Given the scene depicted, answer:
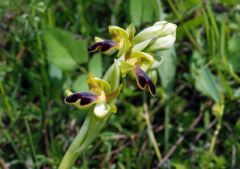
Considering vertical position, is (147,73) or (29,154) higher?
(147,73)

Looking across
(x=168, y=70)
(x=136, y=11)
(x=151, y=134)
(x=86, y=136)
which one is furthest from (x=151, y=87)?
(x=136, y=11)

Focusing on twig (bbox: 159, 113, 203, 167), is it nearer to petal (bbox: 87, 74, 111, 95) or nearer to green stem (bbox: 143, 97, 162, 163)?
green stem (bbox: 143, 97, 162, 163)

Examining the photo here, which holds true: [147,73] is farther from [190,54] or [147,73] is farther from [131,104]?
[190,54]

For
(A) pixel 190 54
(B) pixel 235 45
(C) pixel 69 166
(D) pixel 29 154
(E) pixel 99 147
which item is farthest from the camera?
(A) pixel 190 54

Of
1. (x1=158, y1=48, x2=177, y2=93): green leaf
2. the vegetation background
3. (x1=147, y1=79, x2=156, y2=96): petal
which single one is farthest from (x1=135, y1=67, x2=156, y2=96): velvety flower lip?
(x1=158, y1=48, x2=177, y2=93): green leaf

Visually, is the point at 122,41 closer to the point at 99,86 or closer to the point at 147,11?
the point at 99,86

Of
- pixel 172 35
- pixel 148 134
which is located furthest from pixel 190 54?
pixel 172 35
